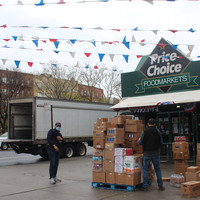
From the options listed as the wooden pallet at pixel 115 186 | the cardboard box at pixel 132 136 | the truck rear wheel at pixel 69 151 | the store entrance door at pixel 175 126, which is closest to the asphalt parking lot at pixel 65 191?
the wooden pallet at pixel 115 186

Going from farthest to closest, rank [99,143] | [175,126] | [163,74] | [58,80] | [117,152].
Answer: [58,80] → [175,126] → [163,74] → [99,143] → [117,152]

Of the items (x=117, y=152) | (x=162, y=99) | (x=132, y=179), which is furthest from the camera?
(x=162, y=99)

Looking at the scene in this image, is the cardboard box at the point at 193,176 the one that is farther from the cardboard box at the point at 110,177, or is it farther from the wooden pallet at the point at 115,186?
the cardboard box at the point at 110,177

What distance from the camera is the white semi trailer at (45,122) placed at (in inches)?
634

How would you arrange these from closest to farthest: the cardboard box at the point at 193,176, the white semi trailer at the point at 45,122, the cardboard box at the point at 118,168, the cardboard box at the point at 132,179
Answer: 1. the cardboard box at the point at 132,179
2. the cardboard box at the point at 193,176
3. the cardboard box at the point at 118,168
4. the white semi trailer at the point at 45,122

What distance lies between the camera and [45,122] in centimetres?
1650

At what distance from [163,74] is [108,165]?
8.21 metres

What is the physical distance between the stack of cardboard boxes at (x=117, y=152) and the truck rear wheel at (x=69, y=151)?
9445 mm

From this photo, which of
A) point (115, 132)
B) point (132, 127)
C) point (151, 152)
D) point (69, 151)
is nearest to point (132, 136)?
point (132, 127)

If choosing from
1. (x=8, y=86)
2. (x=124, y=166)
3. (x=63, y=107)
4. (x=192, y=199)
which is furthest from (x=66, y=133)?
(x=8, y=86)

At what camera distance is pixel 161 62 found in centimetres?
1536

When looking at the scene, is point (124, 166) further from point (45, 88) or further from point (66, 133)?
point (45, 88)

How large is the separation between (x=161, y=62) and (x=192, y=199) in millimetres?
9499

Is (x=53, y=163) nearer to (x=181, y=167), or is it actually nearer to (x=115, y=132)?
(x=115, y=132)
